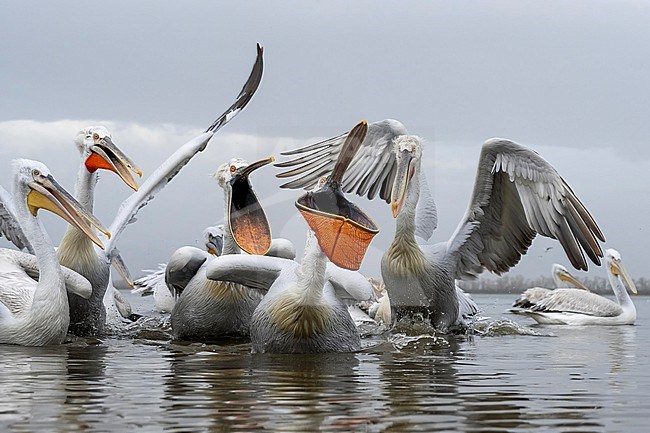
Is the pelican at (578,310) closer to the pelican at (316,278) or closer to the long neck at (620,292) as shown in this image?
the long neck at (620,292)

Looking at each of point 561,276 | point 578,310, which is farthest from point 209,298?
point 561,276

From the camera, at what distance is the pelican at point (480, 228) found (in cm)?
711

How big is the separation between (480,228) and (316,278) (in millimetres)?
2942

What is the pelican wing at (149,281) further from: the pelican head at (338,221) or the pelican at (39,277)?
the pelican head at (338,221)

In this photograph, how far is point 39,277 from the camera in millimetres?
6234

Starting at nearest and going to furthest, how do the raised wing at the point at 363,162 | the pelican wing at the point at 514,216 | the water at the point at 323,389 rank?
the water at the point at 323,389
the pelican wing at the point at 514,216
the raised wing at the point at 363,162

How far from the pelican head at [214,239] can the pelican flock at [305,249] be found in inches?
1.2

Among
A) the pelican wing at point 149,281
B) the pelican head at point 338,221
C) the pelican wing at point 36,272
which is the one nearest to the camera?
the pelican head at point 338,221

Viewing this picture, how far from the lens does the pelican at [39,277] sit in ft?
19.6

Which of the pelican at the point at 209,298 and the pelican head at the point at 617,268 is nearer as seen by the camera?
the pelican at the point at 209,298

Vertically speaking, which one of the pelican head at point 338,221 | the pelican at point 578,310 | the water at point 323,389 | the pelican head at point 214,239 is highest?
the pelican head at point 214,239

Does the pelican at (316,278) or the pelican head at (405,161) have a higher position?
the pelican head at (405,161)

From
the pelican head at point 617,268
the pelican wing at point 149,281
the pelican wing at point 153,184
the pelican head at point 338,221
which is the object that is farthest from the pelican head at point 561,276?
the pelican head at point 338,221

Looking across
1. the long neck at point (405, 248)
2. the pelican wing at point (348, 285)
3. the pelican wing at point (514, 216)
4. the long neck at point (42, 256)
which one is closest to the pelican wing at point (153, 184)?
the long neck at point (42, 256)
